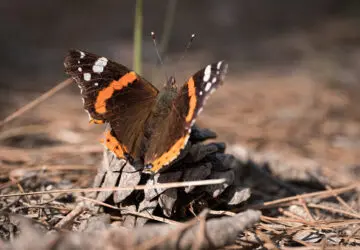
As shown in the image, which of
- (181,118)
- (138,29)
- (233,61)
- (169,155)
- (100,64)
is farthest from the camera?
(233,61)

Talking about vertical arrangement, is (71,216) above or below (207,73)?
below

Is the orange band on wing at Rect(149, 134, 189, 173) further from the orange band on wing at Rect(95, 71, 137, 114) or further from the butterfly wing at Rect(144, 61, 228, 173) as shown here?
the orange band on wing at Rect(95, 71, 137, 114)

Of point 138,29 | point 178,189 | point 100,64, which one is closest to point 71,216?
point 178,189

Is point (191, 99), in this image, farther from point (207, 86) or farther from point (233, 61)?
point (233, 61)

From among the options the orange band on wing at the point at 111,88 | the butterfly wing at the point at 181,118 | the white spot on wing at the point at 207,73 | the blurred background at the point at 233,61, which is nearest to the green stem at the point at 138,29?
the blurred background at the point at 233,61

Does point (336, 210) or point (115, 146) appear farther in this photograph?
point (336, 210)

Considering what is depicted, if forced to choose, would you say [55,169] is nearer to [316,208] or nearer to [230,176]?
[230,176]

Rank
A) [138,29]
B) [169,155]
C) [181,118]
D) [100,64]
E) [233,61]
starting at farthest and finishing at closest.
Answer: [233,61], [138,29], [100,64], [181,118], [169,155]

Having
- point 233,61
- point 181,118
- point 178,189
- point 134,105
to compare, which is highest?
point 233,61
